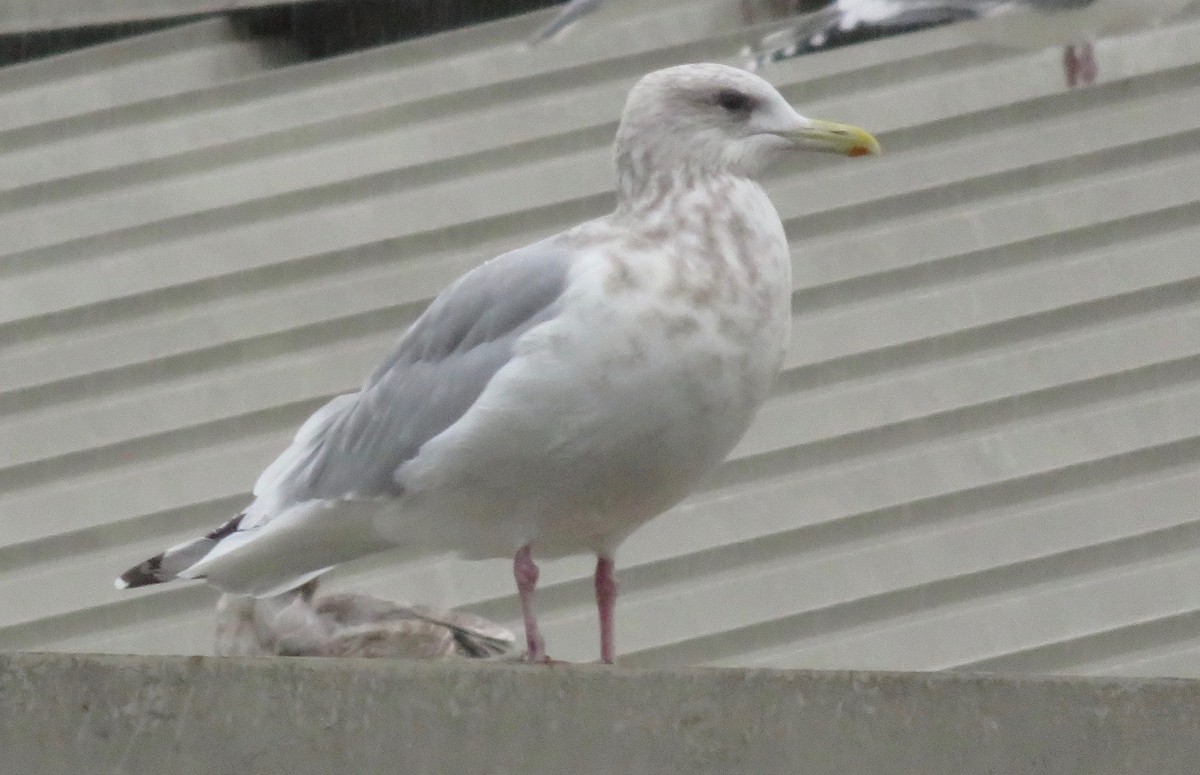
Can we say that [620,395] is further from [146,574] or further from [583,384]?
[146,574]

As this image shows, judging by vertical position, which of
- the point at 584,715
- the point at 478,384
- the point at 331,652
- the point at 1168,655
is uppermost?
the point at 478,384

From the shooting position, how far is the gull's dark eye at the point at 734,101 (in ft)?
9.95

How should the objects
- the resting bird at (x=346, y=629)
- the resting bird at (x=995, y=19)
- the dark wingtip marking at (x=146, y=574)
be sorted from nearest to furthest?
the dark wingtip marking at (x=146, y=574)
the resting bird at (x=346, y=629)
the resting bird at (x=995, y=19)

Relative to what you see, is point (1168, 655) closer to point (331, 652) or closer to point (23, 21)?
point (331, 652)

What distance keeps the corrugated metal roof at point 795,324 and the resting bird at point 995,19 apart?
1.44 ft

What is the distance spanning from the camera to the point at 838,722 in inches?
102

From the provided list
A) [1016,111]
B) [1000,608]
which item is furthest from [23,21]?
[1000,608]

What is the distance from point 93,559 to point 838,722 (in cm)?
321

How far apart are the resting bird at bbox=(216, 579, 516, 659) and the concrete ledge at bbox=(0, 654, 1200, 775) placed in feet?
2.91

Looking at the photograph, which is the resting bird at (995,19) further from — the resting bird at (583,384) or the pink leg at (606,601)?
the pink leg at (606,601)

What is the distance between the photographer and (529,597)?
2932mm

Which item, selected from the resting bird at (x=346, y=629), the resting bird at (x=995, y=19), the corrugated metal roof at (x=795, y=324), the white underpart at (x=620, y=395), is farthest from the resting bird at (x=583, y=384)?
the corrugated metal roof at (x=795, y=324)

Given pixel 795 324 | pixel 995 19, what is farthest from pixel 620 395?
pixel 795 324

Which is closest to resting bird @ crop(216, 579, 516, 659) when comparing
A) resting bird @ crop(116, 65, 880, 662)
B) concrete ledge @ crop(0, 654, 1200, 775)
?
resting bird @ crop(116, 65, 880, 662)
